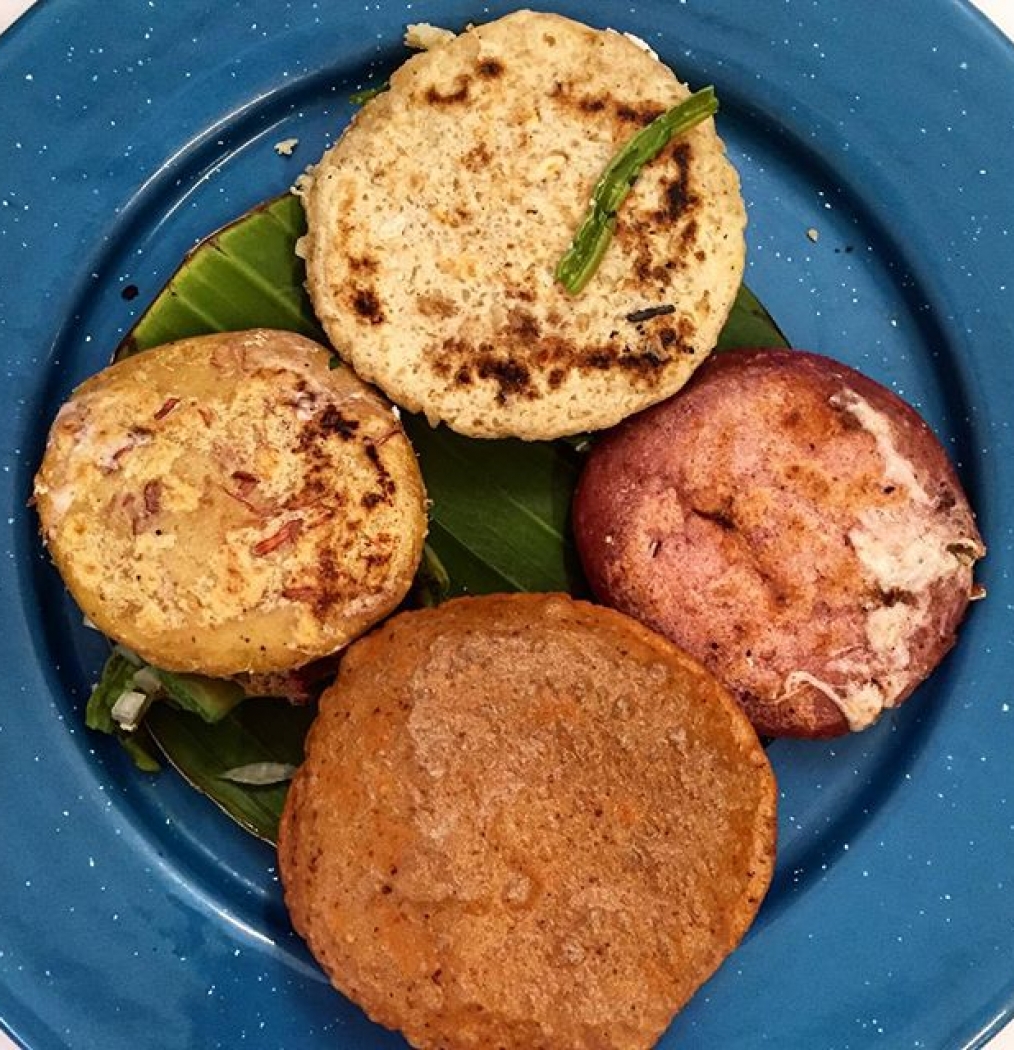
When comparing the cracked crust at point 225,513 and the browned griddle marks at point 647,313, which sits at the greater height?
the browned griddle marks at point 647,313

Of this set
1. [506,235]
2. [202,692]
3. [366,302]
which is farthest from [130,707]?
[506,235]

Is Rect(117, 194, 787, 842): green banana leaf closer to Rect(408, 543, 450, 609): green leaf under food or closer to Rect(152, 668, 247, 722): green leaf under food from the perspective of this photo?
Rect(408, 543, 450, 609): green leaf under food

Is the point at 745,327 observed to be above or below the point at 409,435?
above

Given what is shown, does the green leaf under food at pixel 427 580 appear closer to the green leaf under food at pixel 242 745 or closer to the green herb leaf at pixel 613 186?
the green leaf under food at pixel 242 745

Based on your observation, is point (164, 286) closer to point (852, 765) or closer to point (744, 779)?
point (744, 779)

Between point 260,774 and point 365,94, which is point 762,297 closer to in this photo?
point 365,94

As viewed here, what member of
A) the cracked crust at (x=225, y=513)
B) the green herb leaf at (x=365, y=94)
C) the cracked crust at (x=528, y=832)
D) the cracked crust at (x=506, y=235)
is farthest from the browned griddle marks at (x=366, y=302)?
the cracked crust at (x=528, y=832)
